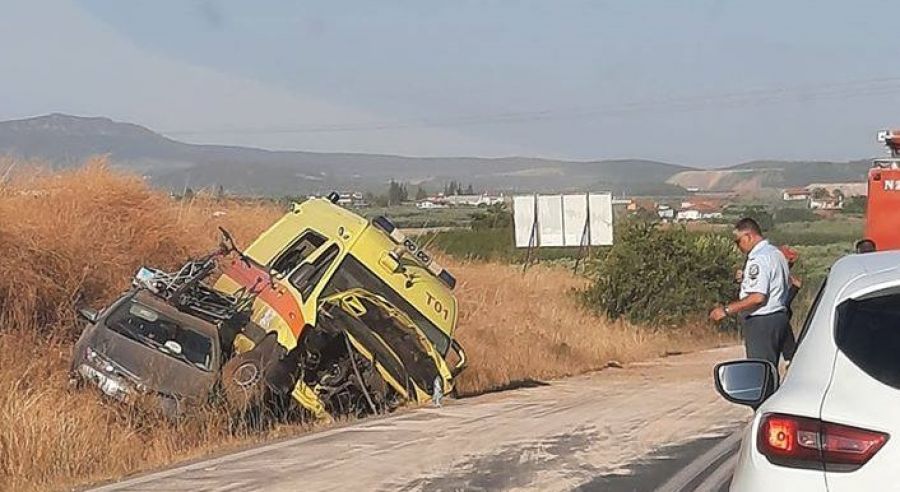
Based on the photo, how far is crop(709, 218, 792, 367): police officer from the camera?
1166 cm

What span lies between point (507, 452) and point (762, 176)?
247 ft

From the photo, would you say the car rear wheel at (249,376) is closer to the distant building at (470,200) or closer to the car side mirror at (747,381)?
the car side mirror at (747,381)

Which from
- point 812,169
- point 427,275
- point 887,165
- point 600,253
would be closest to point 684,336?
point 600,253

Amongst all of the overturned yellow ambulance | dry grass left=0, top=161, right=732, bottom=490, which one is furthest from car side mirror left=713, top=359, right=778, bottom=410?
the overturned yellow ambulance

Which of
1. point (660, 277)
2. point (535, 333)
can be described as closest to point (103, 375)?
point (535, 333)

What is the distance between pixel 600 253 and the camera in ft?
118

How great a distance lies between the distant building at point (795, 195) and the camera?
213ft

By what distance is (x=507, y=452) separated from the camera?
11719 mm

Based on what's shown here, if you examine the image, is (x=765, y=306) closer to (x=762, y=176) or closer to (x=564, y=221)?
(x=564, y=221)

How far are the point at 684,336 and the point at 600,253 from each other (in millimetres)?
5616

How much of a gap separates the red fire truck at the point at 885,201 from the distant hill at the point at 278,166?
1132 centimetres

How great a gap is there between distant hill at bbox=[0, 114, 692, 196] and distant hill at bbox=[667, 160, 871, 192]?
8.09 feet

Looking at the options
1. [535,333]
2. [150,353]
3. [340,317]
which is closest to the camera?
[150,353]

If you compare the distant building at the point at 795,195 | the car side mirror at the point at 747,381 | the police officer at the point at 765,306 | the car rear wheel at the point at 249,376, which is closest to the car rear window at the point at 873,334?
the car side mirror at the point at 747,381
